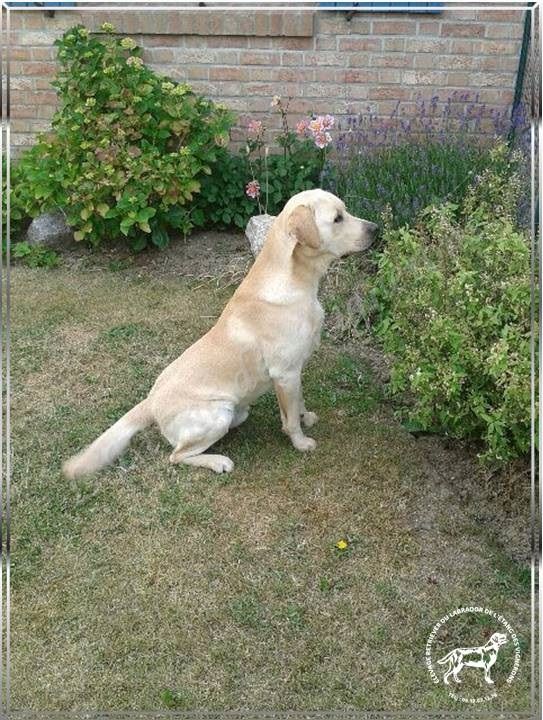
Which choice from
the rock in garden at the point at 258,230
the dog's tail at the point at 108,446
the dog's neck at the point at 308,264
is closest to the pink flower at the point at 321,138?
the rock in garden at the point at 258,230

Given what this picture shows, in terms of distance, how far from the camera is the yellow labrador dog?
3904mm

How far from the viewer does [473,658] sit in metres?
2.95

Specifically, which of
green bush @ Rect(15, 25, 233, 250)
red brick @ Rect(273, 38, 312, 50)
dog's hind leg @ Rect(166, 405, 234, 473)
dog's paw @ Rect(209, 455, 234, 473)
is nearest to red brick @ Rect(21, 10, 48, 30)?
green bush @ Rect(15, 25, 233, 250)

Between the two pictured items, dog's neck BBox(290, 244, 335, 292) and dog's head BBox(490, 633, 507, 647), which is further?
dog's neck BBox(290, 244, 335, 292)

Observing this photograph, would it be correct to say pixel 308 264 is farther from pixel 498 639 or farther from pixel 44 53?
pixel 44 53

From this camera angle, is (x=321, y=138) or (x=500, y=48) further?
(x=500, y=48)

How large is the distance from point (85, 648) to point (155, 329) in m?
2.88

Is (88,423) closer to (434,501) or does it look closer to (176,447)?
(176,447)

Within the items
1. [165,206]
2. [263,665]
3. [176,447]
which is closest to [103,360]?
[176,447]

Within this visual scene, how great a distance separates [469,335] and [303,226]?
3.09ft

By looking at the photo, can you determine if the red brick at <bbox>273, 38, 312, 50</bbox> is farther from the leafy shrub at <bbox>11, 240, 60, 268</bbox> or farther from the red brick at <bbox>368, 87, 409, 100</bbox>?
the leafy shrub at <bbox>11, 240, 60, 268</bbox>

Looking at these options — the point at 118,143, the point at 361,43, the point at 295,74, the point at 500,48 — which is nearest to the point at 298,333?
the point at 118,143

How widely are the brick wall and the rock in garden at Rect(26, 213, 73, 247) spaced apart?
124 centimetres

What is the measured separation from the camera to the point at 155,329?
5.62 metres
